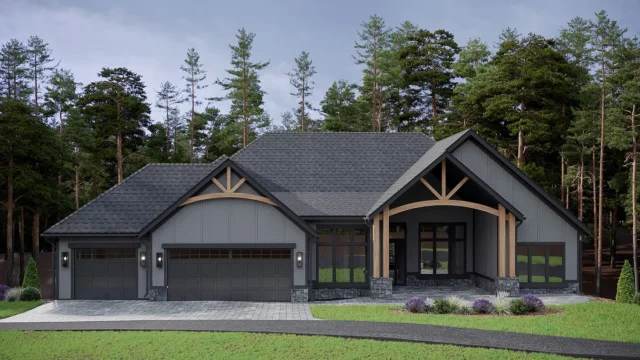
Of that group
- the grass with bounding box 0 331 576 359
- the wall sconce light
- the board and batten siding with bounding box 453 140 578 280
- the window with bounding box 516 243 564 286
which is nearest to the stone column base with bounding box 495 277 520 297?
the board and batten siding with bounding box 453 140 578 280

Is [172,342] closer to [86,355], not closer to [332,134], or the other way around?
[86,355]

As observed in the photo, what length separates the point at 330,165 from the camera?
23094 millimetres

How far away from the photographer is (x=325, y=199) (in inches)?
830

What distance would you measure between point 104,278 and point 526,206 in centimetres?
1618

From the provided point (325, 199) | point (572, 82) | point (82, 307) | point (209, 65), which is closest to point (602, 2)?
point (572, 82)

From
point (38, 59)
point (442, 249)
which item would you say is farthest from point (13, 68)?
point (442, 249)

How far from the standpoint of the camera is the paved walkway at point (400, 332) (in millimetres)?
11373

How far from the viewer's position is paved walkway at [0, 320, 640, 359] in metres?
11.4

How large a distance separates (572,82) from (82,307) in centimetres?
3881

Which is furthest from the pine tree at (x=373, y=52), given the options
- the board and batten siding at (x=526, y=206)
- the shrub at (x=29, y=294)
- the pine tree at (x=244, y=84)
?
the shrub at (x=29, y=294)

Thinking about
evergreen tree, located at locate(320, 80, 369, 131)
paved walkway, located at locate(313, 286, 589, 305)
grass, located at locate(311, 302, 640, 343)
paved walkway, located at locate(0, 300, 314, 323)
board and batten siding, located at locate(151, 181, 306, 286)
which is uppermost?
evergreen tree, located at locate(320, 80, 369, 131)

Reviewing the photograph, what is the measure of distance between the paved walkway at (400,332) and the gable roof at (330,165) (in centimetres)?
678

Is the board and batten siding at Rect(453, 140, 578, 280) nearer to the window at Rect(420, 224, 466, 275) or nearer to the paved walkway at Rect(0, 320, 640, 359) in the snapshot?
the window at Rect(420, 224, 466, 275)

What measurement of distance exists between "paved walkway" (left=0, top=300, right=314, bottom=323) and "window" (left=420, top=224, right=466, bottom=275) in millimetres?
6725
